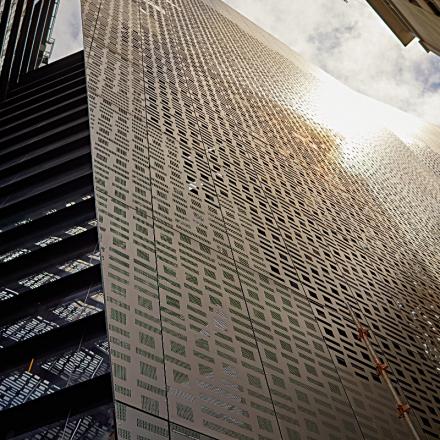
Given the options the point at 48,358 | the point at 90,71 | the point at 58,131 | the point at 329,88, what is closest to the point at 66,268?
the point at 48,358

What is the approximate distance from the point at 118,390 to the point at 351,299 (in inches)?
270

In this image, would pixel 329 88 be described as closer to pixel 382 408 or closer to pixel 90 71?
pixel 90 71

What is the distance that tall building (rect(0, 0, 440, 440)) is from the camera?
6.52m

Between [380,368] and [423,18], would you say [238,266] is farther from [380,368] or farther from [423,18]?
[423,18]

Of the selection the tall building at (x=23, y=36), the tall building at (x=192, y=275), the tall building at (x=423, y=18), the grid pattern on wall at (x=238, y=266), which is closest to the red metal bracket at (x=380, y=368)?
the tall building at (x=192, y=275)

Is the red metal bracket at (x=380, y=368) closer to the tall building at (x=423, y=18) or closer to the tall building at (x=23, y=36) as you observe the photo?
the tall building at (x=423, y=18)

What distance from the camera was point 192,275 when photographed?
831 centimetres

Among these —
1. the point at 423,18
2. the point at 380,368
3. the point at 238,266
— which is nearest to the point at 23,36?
the point at 423,18

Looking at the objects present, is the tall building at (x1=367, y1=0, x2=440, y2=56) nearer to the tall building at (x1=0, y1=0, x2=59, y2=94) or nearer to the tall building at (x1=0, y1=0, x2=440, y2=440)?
the tall building at (x1=0, y1=0, x2=440, y2=440)

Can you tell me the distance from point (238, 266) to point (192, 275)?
1.33m

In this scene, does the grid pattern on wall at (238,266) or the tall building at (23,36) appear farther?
the tall building at (23,36)

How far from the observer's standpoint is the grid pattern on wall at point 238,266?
21.2ft

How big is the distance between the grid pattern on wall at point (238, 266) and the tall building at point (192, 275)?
0.12ft

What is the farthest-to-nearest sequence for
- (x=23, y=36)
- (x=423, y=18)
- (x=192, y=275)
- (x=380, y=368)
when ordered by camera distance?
(x=23, y=36) → (x=423, y=18) → (x=380, y=368) → (x=192, y=275)
